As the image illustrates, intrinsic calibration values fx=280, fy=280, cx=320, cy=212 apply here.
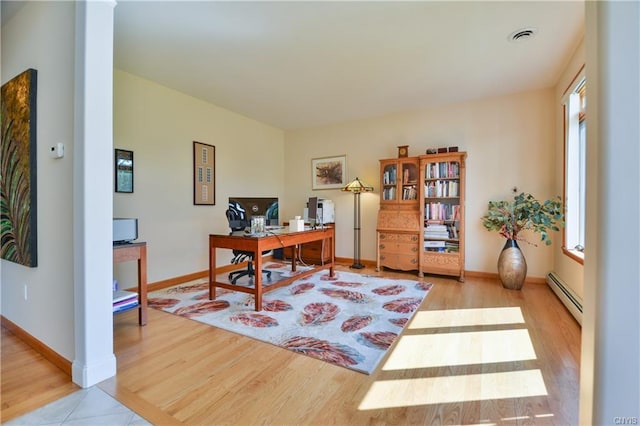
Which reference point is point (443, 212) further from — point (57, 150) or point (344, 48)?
point (57, 150)

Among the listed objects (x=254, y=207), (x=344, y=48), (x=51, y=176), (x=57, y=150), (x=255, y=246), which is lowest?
(x=255, y=246)

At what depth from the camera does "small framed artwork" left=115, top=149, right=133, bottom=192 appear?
311cm

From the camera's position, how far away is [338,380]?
167 cm

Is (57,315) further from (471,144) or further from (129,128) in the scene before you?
(471,144)

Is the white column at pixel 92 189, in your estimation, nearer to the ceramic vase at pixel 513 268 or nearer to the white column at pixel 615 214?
the white column at pixel 615 214

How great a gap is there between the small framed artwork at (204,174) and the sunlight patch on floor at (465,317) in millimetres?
3174

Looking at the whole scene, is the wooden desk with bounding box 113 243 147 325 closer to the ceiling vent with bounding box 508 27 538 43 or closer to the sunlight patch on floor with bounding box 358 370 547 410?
the sunlight patch on floor with bounding box 358 370 547 410

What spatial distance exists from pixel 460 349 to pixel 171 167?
3.72 metres

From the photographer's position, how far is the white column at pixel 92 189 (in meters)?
1.56

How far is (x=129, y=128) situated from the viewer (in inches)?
127

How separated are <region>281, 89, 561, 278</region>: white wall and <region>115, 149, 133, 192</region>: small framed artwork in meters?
3.15

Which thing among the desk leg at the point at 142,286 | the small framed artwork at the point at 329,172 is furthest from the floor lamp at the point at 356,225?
the desk leg at the point at 142,286

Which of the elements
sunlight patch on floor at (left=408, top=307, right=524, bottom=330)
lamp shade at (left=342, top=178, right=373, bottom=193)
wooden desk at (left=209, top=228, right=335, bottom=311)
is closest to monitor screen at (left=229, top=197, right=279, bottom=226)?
wooden desk at (left=209, top=228, right=335, bottom=311)

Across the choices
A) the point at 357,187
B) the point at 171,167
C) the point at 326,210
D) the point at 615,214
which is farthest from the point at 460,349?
the point at 171,167
